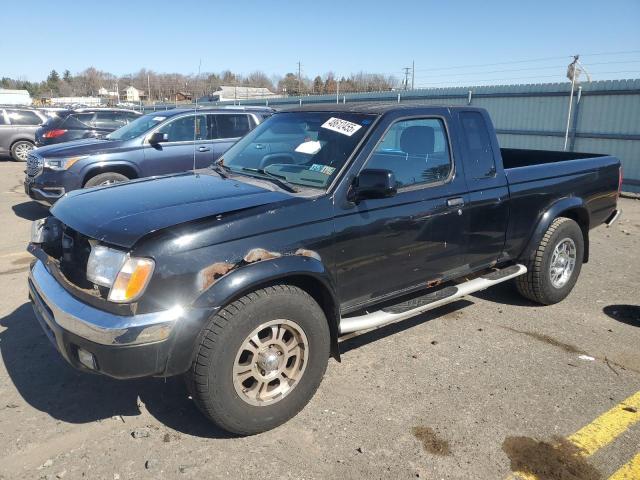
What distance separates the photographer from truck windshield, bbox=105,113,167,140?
8469mm

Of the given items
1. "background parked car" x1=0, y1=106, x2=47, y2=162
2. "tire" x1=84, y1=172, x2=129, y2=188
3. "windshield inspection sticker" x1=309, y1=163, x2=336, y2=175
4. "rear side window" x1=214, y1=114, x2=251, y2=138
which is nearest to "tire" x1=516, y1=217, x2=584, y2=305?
"windshield inspection sticker" x1=309, y1=163, x2=336, y2=175

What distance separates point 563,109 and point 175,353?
46.0 feet

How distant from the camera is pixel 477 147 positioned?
167 inches

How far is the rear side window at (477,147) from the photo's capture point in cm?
416

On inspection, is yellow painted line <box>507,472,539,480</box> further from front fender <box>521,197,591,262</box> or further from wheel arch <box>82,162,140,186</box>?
wheel arch <box>82,162,140,186</box>

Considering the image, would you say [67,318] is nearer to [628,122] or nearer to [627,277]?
[627,277]

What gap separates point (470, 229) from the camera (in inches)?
161

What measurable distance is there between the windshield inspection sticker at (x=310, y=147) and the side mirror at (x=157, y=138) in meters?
4.99

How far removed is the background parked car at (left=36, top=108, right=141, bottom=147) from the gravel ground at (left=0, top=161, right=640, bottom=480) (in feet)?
34.6

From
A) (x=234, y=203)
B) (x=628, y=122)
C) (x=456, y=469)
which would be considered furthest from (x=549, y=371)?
(x=628, y=122)

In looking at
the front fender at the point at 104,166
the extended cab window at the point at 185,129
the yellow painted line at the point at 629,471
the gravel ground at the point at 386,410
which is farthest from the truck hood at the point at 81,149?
the yellow painted line at the point at 629,471

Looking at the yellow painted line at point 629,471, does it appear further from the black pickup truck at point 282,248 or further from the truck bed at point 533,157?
the truck bed at point 533,157

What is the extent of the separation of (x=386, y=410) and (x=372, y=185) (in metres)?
1.45

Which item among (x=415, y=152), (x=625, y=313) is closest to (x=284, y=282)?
(x=415, y=152)
